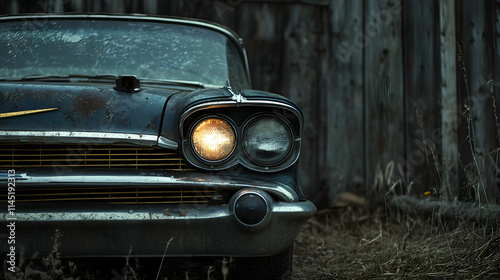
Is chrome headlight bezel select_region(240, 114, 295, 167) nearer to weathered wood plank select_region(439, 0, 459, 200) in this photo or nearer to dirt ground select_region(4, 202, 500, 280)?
dirt ground select_region(4, 202, 500, 280)

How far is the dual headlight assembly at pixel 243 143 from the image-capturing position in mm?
1790

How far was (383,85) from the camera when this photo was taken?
4445 mm

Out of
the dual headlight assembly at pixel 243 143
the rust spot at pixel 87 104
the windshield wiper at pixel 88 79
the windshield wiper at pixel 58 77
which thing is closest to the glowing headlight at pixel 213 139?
the dual headlight assembly at pixel 243 143

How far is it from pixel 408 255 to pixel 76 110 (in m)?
1.71

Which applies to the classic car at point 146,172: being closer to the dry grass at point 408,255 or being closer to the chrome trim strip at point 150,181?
the chrome trim strip at point 150,181

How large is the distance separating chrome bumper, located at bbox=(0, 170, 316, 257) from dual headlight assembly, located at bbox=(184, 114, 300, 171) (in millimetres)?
83

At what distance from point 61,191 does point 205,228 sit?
53cm

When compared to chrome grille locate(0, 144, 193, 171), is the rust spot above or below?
above

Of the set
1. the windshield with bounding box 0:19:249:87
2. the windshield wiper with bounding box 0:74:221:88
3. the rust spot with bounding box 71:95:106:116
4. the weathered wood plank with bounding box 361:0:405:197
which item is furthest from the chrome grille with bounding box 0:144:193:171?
the weathered wood plank with bounding box 361:0:405:197

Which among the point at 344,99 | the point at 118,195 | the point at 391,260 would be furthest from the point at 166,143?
the point at 344,99

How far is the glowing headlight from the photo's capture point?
1794mm

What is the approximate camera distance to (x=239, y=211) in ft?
5.57

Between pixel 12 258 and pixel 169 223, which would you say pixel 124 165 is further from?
pixel 12 258

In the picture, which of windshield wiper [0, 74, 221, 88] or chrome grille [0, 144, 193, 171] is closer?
chrome grille [0, 144, 193, 171]
